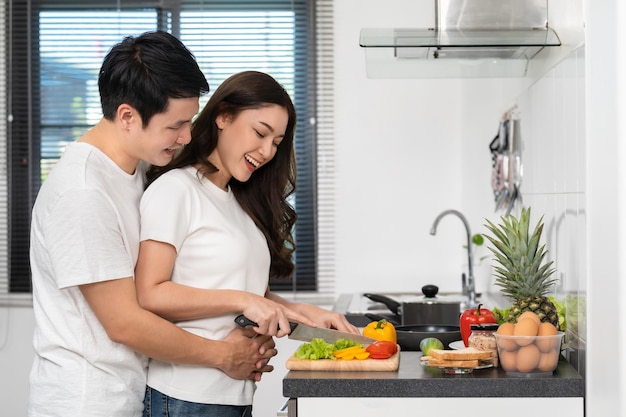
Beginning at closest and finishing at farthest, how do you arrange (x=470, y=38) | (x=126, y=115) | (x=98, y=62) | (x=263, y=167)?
1. (x=126, y=115)
2. (x=263, y=167)
3. (x=470, y=38)
4. (x=98, y=62)

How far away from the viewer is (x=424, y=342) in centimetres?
178

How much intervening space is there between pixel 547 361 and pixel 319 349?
17.9 inches

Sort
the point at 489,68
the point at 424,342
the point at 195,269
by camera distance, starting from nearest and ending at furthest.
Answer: the point at 195,269 → the point at 424,342 → the point at 489,68

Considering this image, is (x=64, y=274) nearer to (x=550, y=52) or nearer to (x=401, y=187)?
(x=550, y=52)

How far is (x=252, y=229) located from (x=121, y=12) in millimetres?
2623

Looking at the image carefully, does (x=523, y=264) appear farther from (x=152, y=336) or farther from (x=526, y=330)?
(x=152, y=336)

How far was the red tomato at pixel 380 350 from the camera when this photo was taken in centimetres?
168

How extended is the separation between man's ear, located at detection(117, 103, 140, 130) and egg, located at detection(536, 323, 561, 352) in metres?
0.88

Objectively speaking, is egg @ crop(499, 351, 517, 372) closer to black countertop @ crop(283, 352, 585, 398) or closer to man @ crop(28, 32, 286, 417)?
black countertop @ crop(283, 352, 585, 398)

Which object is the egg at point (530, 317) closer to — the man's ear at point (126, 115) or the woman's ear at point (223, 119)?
the woman's ear at point (223, 119)

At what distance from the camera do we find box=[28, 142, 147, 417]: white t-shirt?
144 centimetres

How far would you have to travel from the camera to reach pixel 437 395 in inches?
61.8

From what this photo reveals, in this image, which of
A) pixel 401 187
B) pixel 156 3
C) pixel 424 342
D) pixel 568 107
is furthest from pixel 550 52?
pixel 156 3

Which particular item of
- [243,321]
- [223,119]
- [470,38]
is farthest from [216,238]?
[470,38]
